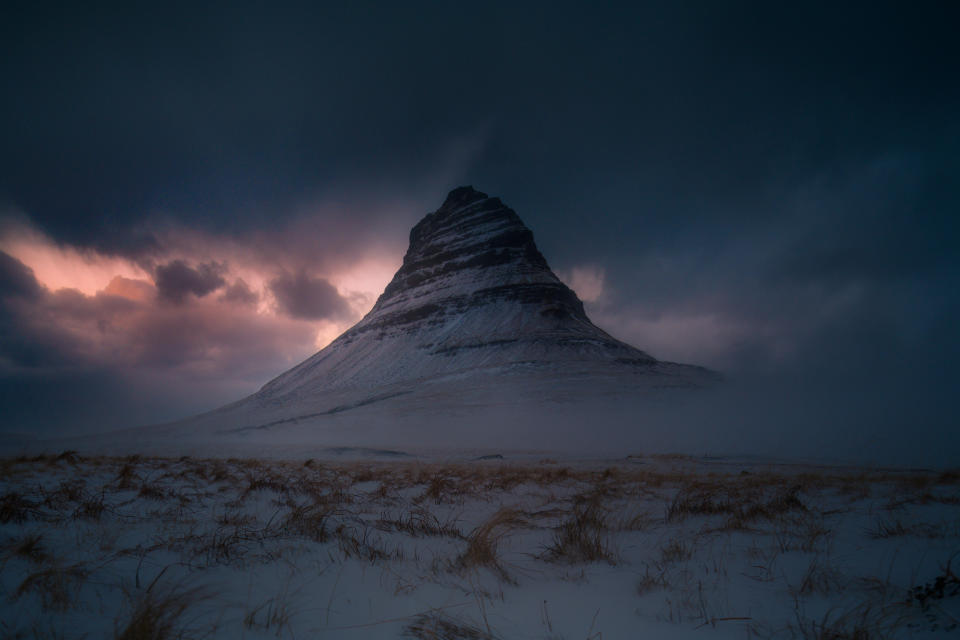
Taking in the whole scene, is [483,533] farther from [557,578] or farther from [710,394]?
[710,394]

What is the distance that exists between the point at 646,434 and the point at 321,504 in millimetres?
44163

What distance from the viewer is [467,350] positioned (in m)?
69.5

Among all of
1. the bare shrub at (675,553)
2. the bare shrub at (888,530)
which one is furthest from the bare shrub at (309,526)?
the bare shrub at (888,530)

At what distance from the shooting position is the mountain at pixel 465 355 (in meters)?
Result: 54.8

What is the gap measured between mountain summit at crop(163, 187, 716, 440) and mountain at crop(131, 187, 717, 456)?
29 centimetres

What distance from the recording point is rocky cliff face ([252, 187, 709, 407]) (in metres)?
65.8

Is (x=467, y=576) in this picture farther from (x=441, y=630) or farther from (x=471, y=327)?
(x=471, y=327)

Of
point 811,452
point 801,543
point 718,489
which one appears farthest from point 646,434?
point 801,543

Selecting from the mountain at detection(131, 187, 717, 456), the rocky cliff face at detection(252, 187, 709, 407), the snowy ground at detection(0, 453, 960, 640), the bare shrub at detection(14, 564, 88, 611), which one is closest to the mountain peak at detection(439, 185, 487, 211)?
the rocky cliff face at detection(252, 187, 709, 407)

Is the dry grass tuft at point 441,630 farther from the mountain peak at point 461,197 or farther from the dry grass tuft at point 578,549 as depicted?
the mountain peak at point 461,197

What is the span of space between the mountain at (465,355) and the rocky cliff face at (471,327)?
288mm

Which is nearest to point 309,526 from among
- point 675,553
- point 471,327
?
point 675,553

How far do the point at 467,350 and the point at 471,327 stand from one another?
7509mm

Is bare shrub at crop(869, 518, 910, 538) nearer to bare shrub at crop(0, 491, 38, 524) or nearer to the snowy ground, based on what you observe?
the snowy ground
